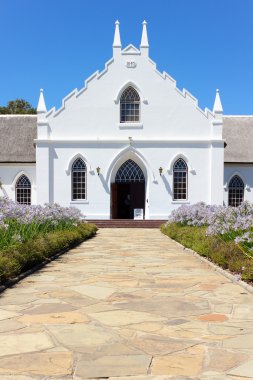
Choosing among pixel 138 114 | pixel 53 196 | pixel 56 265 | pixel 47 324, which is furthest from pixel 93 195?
pixel 47 324

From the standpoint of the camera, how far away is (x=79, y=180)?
99.1 feet

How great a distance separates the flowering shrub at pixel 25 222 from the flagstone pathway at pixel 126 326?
1298 millimetres

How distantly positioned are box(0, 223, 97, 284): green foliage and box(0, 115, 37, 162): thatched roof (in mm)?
17235

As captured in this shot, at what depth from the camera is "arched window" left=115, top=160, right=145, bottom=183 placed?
103 feet

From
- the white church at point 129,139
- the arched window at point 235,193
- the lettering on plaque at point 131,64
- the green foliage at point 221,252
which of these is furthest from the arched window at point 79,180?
the green foliage at point 221,252

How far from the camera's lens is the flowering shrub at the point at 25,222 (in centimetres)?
1089

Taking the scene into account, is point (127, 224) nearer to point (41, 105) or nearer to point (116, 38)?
point (41, 105)

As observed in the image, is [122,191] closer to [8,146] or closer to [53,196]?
[53,196]

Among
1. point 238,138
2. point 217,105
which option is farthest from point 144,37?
point 238,138

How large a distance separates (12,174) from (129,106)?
932 centimetres

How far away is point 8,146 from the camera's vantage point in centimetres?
3362

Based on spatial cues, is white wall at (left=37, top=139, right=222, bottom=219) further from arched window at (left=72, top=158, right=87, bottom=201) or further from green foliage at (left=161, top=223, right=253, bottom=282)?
green foliage at (left=161, top=223, right=253, bottom=282)

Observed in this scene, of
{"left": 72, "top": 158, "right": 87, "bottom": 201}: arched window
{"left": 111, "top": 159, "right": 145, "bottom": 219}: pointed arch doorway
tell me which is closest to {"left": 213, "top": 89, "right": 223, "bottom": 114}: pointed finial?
{"left": 111, "top": 159, "right": 145, "bottom": 219}: pointed arch doorway

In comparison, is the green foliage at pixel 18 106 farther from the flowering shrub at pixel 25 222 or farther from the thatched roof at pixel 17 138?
the flowering shrub at pixel 25 222
